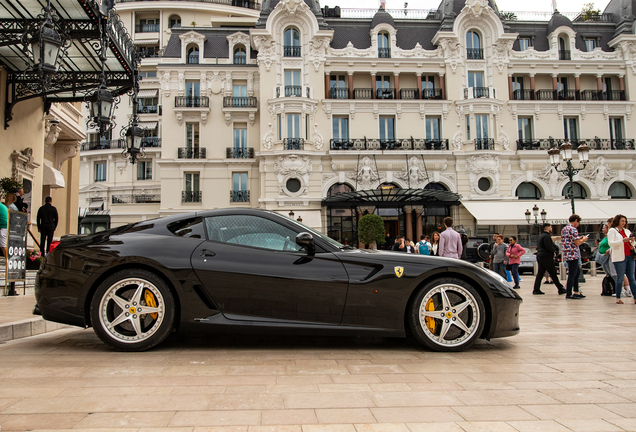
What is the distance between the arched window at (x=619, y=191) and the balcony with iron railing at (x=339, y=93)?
19.9 meters

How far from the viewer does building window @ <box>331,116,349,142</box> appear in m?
31.5

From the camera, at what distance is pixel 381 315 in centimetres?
395

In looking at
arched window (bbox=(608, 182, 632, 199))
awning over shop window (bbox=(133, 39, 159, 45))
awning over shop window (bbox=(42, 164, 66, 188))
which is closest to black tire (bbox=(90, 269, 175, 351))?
awning over shop window (bbox=(42, 164, 66, 188))

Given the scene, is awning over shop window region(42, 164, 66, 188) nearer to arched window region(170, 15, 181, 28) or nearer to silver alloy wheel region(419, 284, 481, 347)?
silver alloy wheel region(419, 284, 481, 347)

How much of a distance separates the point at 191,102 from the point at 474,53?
20.4 meters

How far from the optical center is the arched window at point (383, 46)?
32219 millimetres

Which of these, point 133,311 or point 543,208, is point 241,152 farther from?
point 133,311

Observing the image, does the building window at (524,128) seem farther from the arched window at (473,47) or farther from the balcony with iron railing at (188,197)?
the balcony with iron railing at (188,197)

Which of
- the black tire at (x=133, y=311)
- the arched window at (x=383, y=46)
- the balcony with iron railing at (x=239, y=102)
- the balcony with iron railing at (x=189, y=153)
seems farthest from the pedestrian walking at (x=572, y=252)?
the balcony with iron railing at (x=189, y=153)

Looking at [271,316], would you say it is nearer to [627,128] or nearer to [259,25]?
[259,25]

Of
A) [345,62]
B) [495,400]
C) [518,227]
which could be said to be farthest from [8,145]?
[518,227]

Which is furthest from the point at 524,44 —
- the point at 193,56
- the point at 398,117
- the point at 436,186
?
the point at 193,56

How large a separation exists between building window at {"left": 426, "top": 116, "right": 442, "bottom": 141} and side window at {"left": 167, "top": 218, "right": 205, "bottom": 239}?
29.3 metres

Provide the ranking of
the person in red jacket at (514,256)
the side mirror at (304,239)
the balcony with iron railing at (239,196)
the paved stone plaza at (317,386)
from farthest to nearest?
the balcony with iron railing at (239,196), the person in red jacket at (514,256), the side mirror at (304,239), the paved stone plaza at (317,386)
